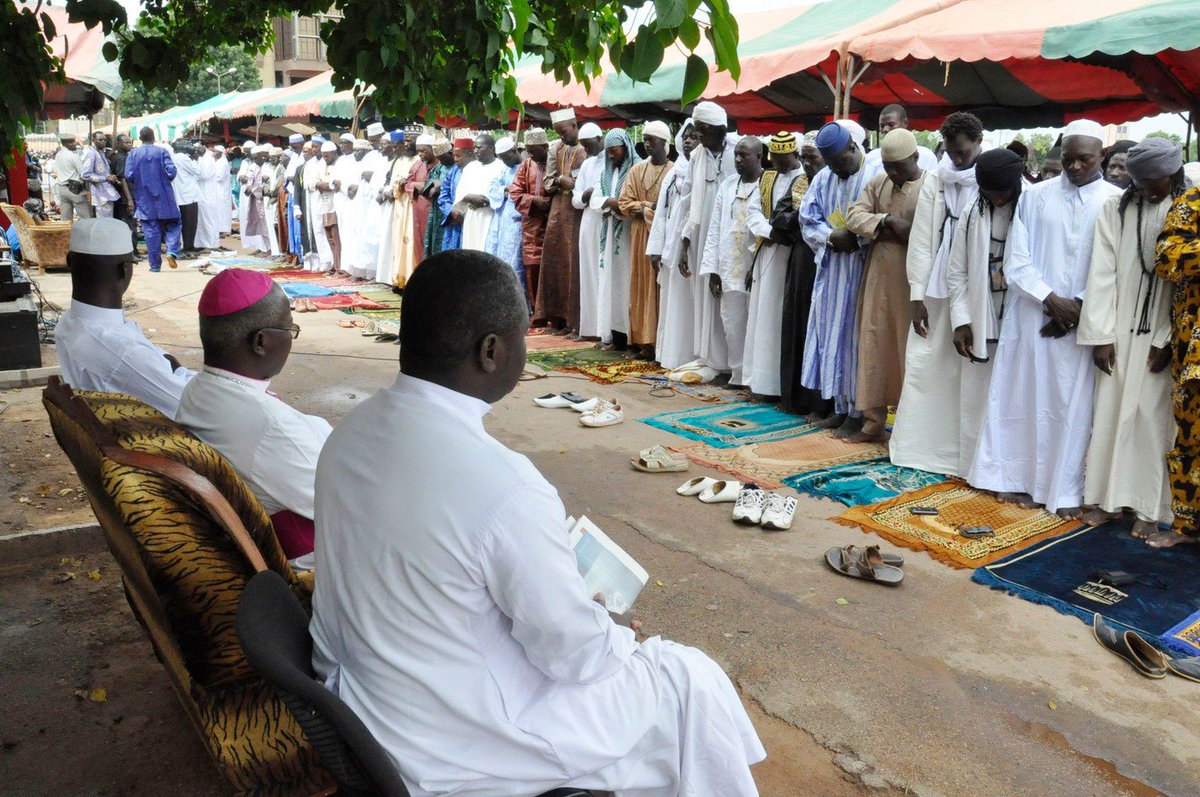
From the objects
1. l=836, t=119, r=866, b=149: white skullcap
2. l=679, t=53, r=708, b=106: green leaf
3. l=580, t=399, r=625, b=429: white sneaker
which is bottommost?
l=580, t=399, r=625, b=429: white sneaker

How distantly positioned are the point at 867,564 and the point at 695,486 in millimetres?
1322

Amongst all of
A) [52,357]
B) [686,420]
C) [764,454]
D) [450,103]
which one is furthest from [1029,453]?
[52,357]

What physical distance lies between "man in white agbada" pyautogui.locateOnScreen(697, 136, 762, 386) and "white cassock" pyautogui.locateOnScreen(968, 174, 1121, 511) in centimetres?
249

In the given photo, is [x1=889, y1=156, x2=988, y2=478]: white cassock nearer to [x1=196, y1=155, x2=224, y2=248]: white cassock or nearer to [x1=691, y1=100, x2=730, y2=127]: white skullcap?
[x1=691, y1=100, x2=730, y2=127]: white skullcap

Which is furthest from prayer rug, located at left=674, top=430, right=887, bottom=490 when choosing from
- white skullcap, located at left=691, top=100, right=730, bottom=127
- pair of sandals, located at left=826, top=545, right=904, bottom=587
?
white skullcap, located at left=691, top=100, right=730, bottom=127

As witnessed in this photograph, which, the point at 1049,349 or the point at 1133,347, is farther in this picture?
the point at 1049,349

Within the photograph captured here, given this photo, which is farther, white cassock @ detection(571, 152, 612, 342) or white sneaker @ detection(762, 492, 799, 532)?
white cassock @ detection(571, 152, 612, 342)

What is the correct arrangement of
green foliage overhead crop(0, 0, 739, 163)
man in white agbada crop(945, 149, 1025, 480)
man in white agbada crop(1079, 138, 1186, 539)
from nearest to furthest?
green foliage overhead crop(0, 0, 739, 163), man in white agbada crop(1079, 138, 1186, 539), man in white agbada crop(945, 149, 1025, 480)

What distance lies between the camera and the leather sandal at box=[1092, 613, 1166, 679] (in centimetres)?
360

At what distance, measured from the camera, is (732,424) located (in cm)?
696

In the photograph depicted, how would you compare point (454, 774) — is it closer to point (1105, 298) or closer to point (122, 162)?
point (1105, 298)

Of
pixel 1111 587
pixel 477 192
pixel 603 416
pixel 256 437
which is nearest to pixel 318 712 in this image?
pixel 256 437

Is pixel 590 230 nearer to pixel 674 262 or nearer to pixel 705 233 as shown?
pixel 674 262

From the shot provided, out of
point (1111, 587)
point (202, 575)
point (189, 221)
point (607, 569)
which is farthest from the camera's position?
point (189, 221)
